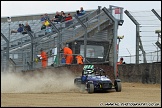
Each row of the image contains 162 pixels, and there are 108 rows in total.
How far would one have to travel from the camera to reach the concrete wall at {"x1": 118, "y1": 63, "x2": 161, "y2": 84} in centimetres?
1653

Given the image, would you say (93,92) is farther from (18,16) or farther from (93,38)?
(18,16)

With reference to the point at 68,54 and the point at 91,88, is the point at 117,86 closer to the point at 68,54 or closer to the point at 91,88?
the point at 91,88

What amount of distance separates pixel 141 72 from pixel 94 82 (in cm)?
412

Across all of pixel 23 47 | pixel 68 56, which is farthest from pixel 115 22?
pixel 23 47

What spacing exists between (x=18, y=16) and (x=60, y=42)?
22520 mm

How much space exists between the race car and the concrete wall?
304 cm

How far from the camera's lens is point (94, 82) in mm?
13617

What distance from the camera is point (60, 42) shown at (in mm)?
19828

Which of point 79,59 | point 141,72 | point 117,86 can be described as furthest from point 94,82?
point 79,59

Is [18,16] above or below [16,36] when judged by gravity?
above

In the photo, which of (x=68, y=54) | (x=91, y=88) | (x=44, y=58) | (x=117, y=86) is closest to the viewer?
(x=91, y=88)

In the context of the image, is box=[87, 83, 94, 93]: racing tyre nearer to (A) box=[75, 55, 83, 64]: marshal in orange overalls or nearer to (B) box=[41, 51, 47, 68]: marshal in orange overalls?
(A) box=[75, 55, 83, 64]: marshal in orange overalls

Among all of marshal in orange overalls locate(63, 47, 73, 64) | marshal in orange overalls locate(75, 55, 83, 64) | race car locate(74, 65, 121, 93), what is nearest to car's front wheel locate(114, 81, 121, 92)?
race car locate(74, 65, 121, 93)

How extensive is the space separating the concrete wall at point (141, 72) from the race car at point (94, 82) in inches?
120
